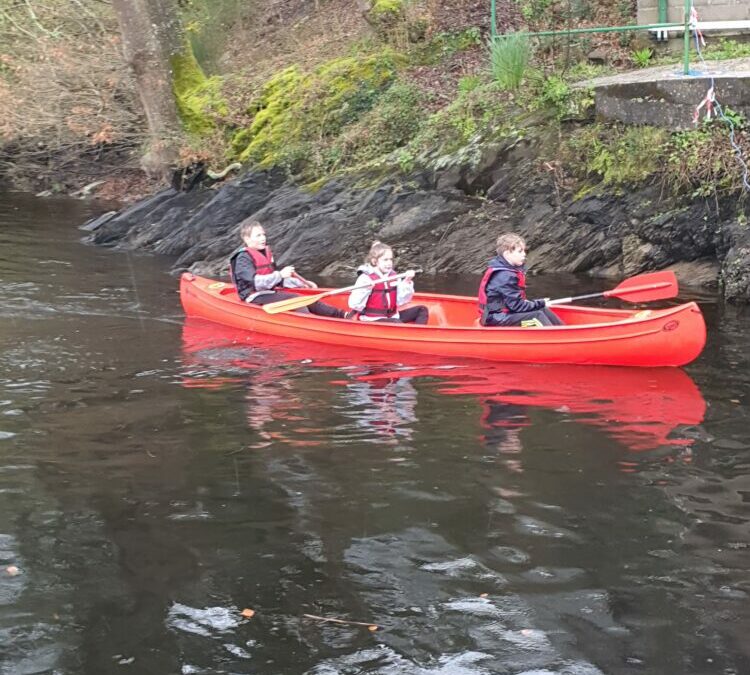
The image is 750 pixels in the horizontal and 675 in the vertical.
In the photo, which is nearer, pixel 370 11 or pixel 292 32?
pixel 370 11

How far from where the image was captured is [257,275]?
402 inches

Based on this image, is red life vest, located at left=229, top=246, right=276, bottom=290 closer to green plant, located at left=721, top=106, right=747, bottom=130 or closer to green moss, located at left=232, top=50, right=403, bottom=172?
green plant, located at left=721, top=106, right=747, bottom=130

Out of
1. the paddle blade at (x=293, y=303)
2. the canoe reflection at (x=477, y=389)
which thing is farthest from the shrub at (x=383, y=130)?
the canoe reflection at (x=477, y=389)

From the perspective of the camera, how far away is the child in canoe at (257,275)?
32.9 feet

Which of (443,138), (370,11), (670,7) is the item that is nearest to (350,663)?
(443,138)

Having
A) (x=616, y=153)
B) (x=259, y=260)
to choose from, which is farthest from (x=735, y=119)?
(x=259, y=260)

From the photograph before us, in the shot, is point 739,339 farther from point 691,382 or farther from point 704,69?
point 704,69

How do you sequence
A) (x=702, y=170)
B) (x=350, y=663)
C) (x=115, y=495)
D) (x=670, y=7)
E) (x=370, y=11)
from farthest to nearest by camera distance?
1. (x=370, y=11)
2. (x=670, y=7)
3. (x=702, y=170)
4. (x=115, y=495)
5. (x=350, y=663)

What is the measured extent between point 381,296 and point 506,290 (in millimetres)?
1380

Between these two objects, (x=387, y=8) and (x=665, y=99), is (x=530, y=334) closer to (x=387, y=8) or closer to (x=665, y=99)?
(x=665, y=99)

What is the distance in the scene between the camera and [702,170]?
11.2 meters

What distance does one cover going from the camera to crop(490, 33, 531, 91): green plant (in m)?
13.6

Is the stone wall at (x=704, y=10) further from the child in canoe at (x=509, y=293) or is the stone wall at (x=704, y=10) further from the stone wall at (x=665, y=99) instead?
the child in canoe at (x=509, y=293)

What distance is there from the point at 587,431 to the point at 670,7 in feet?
31.6
